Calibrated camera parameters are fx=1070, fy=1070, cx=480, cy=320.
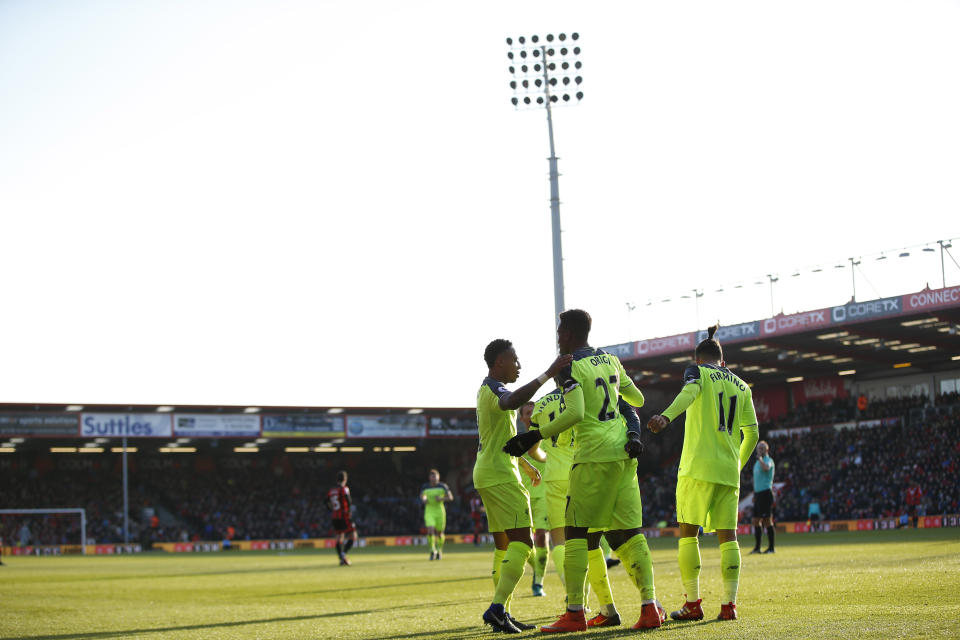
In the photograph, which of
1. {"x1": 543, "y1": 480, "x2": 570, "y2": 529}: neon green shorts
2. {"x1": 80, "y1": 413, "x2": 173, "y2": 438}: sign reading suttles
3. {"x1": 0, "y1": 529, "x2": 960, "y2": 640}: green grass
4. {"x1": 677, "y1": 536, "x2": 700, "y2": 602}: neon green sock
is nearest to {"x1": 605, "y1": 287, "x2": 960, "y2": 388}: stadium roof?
{"x1": 0, "y1": 529, "x2": 960, "y2": 640}: green grass

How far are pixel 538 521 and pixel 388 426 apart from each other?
39957 mm

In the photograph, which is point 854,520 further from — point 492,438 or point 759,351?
point 492,438

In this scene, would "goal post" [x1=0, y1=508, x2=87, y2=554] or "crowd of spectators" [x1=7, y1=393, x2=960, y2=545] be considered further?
"goal post" [x1=0, y1=508, x2=87, y2=554]

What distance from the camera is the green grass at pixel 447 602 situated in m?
7.40

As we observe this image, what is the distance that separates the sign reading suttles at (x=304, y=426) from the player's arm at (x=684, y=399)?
43.0 m

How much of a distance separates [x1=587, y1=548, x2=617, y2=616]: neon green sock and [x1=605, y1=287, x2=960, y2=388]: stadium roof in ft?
90.8

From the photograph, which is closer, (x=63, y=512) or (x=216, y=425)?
(x=63, y=512)

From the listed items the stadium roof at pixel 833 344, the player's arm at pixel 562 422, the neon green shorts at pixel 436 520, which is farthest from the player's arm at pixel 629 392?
the stadium roof at pixel 833 344

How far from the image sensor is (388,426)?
52.2 m

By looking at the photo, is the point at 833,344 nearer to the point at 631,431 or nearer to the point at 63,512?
the point at 63,512

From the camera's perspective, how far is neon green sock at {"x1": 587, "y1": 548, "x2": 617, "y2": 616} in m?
7.77

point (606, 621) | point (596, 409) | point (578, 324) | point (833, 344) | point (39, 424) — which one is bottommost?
point (606, 621)

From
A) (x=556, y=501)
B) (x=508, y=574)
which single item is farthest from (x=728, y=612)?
(x=556, y=501)

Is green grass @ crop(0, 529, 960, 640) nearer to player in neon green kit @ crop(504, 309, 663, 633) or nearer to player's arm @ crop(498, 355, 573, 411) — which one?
player in neon green kit @ crop(504, 309, 663, 633)
